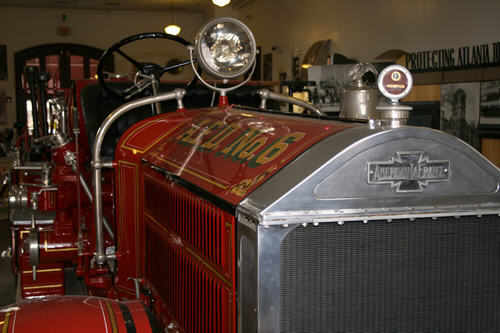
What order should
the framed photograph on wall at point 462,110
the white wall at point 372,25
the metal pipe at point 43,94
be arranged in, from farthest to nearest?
the white wall at point 372,25 < the framed photograph on wall at point 462,110 < the metal pipe at point 43,94

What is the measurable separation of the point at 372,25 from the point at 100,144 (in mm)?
6918

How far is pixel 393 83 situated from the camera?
1.48 m

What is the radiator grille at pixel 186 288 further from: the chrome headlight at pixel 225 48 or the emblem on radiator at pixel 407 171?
the chrome headlight at pixel 225 48

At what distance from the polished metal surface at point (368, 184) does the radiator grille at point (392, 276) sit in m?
0.04

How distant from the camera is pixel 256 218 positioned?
1277mm

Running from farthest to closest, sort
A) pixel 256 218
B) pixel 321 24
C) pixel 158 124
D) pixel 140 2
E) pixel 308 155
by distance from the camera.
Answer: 1. pixel 140 2
2. pixel 321 24
3. pixel 158 124
4. pixel 308 155
5. pixel 256 218

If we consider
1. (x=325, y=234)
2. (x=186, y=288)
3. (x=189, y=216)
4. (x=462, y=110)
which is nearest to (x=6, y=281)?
(x=186, y=288)

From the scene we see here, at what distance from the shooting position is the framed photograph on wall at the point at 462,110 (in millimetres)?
5984

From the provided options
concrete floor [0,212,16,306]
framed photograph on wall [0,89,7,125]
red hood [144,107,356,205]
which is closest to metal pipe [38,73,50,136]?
concrete floor [0,212,16,306]

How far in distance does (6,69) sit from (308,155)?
15.7 meters

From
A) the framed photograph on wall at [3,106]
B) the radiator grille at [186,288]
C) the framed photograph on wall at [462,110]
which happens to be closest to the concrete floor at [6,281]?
the radiator grille at [186,288]

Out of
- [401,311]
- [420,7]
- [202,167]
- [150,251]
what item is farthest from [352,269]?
[420,7]

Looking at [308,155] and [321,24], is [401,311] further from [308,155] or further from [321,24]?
[321,24]

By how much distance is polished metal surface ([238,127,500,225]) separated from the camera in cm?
129
